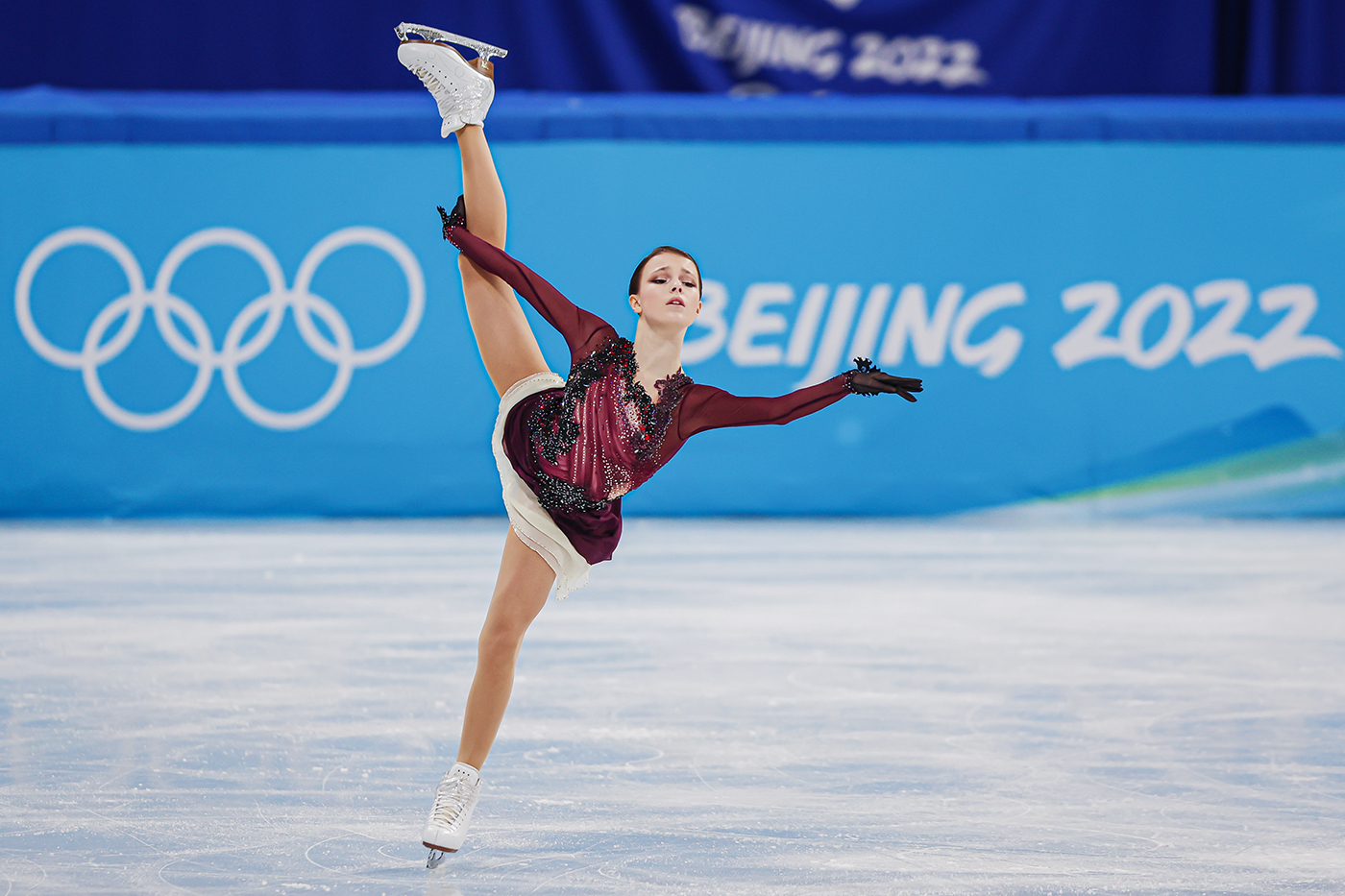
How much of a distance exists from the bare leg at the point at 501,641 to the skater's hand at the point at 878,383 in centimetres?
64

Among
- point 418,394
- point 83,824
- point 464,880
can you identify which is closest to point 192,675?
point 83,824

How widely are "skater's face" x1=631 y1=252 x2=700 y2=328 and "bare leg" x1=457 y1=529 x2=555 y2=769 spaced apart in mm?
462

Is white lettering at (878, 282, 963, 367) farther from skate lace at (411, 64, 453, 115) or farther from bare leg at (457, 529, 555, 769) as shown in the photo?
bare leg at (457, 529, 555, 769)

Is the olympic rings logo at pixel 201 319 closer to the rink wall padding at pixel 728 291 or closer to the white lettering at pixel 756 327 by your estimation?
the rink wall padding at pixel 728 291

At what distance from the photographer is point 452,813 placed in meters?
2.30

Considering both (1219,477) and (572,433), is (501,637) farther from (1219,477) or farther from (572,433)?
(1219,477)

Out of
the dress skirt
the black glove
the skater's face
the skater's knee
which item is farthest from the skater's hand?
the skater's knee

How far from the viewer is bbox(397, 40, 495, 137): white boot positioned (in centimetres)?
256

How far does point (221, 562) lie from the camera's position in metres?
6.24

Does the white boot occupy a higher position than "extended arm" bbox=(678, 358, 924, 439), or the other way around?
the white boot

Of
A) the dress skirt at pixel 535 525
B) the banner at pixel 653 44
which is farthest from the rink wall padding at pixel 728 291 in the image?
the dress skirt at pixel 535 525

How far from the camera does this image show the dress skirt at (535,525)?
7.94 feet

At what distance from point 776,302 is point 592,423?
5.84 metres

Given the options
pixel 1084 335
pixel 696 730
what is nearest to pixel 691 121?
pixel 1084 335
